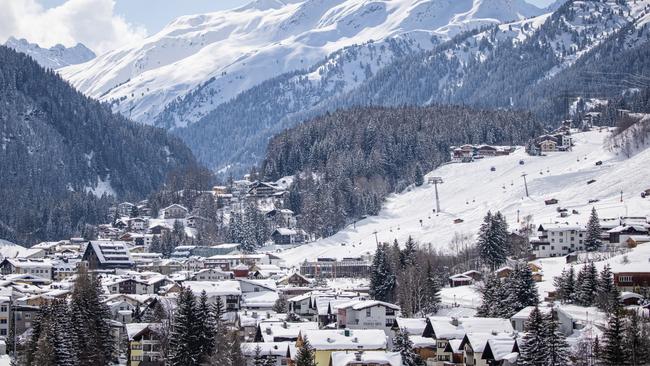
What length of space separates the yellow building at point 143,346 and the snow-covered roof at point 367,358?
1272 cm

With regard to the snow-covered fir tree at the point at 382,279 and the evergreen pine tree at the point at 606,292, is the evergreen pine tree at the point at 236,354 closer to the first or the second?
the evergreen pine tree at the point at 606,292

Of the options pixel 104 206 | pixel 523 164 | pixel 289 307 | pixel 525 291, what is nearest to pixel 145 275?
pixel 289 307

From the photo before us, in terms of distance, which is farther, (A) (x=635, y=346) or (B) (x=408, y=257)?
(B) (x=408, y=257)

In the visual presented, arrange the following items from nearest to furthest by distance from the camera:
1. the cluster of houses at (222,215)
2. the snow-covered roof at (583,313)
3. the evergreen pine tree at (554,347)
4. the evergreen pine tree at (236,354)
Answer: the evergreen pine tree at (554,347) < the evergreen pine tree at (236,354) < the snow-covered roof at (583,313) < the cluster of houses at (222,215)

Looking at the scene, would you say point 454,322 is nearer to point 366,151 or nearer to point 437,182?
point 437,182

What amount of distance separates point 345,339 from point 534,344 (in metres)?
13.3

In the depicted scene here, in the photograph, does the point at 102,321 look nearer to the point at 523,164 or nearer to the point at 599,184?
the point at 599,184

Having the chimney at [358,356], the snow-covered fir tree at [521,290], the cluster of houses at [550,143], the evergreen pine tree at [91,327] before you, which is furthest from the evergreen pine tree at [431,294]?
the cluster of houses at [550,143]

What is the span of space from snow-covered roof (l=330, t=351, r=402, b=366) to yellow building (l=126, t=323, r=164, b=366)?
41.7 feet

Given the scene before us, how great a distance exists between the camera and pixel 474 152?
17188cm

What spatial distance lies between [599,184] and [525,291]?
194ft

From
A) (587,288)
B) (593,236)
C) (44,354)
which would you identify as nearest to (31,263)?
(593,236)

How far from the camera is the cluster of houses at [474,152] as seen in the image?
170 m

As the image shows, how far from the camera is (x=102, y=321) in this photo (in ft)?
244
